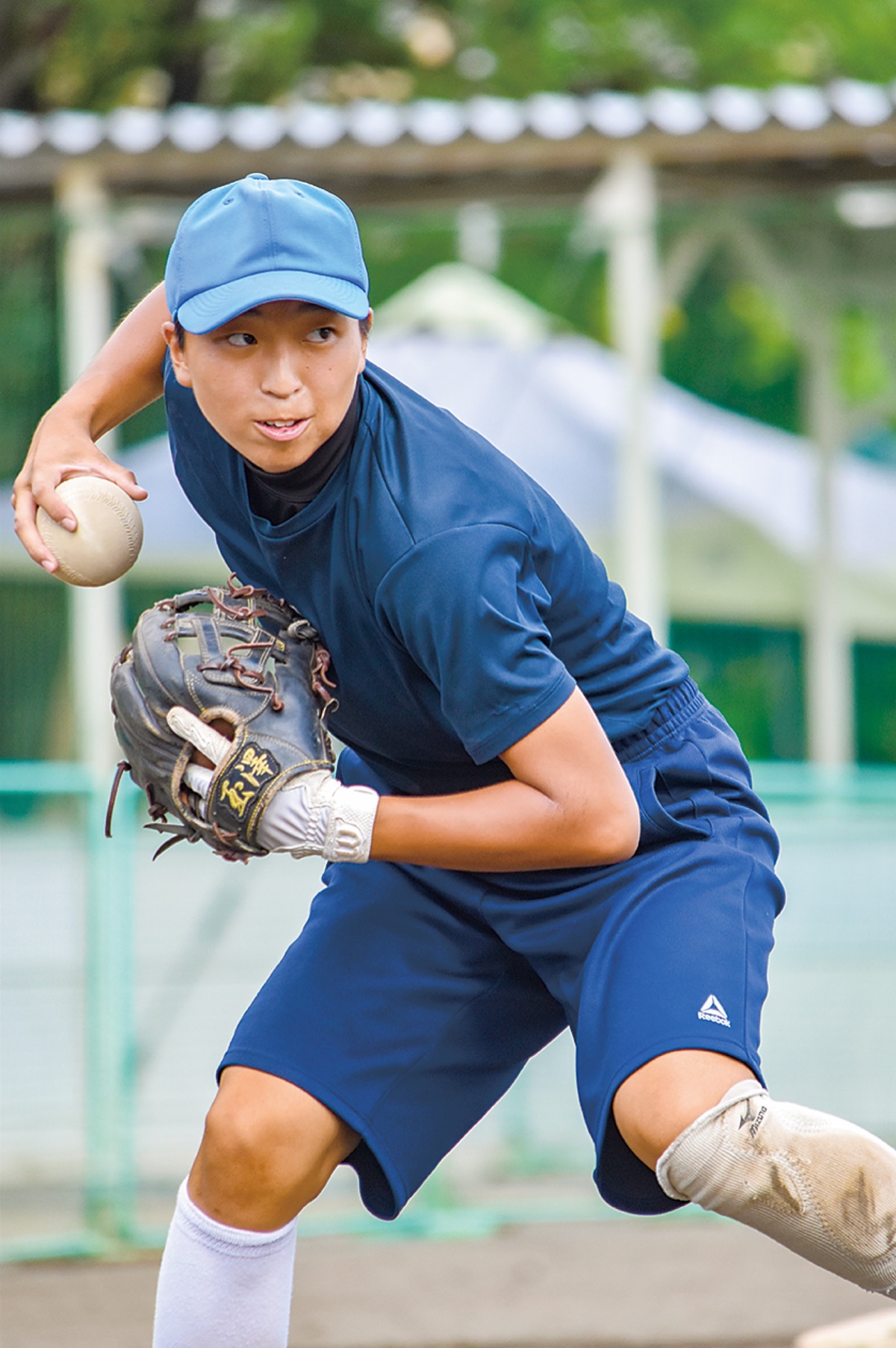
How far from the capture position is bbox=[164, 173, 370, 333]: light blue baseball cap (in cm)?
231

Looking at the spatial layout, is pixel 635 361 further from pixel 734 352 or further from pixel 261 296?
pixel 261 296

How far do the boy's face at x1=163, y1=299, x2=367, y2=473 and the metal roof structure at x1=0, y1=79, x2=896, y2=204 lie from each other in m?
4.60

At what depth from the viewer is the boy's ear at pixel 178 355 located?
2.49 meters

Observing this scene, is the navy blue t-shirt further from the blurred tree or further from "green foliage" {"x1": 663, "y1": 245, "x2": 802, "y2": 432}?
the blurred tree

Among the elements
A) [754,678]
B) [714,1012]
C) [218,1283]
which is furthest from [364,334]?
[754,678]

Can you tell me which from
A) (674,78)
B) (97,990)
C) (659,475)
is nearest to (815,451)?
(659,475)

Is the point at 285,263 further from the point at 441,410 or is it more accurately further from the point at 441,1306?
the point at 441,1306

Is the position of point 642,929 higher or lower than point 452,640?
lower

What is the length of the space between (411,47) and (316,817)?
15038 millimetres

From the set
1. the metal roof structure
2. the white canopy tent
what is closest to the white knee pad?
the white canopy tent

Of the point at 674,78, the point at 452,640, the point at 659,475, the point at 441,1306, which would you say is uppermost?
the point at 674,78

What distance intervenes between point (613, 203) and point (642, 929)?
501cm

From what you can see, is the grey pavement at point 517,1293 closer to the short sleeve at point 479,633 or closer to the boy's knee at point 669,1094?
the boy's knee at point 669,1094

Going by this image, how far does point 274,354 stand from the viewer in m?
2.36
